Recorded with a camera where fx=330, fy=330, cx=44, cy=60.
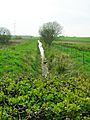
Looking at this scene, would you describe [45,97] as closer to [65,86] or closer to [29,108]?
[29,108]

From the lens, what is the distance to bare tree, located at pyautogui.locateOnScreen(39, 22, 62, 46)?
57.8 metres

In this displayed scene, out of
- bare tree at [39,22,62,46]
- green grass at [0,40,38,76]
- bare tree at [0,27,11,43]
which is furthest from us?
bare tree at [0,27,11,43]

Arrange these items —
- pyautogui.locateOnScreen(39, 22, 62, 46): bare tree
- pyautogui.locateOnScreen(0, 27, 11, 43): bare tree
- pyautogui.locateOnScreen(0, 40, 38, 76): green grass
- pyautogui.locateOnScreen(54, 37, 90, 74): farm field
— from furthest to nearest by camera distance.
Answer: pyautogui.locateOnScreen(0, 27, 11, 43): bare tree → pyautogui.locateOnScreen(39, 22, 62, 46): bare tree → pyautogui.locateOnScreen(54, 37, 90, 74): farm field → pyautogui.locateOnScreen(0, 40, 38, 76): green grass

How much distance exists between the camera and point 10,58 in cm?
2278

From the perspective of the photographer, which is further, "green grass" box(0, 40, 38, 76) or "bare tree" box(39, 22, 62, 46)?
"bare tree" box(39, 22, 62, 46)

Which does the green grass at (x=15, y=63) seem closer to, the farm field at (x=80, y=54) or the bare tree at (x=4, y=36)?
the farm field at (x=80, y=54)

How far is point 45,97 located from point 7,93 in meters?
0.76

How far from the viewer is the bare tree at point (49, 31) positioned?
189 ft

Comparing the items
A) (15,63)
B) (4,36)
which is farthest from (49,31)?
(15,63)

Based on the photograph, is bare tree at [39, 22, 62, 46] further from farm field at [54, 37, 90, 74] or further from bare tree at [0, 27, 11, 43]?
bare tree at [0, 27, 11, 43]

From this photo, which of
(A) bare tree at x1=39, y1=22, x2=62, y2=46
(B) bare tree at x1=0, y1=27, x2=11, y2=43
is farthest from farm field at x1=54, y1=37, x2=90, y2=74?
(B) bare tree at x1=0, y1=27, x2=11, y2=43

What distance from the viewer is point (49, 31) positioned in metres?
58.4

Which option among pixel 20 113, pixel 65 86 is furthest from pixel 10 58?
pixel 20 113

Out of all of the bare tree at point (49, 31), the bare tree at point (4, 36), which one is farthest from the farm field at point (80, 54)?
the bare tree at point (4, 36)
